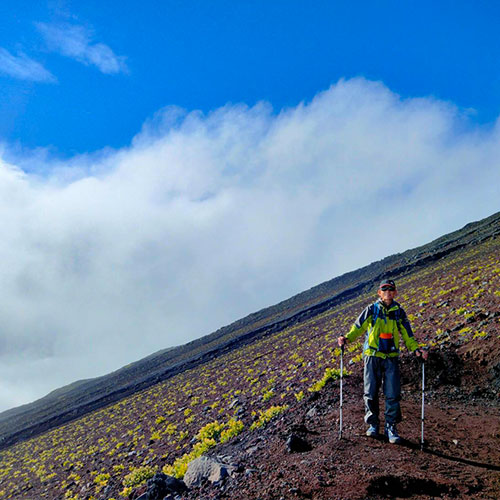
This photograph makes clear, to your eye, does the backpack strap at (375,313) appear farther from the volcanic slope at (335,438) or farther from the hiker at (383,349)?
the volcanic slope at (335,438)

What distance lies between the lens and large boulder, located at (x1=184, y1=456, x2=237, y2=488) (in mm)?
6539

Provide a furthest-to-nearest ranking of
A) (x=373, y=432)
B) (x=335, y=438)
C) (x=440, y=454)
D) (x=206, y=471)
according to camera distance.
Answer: (x=206, y=471), (x=335, y=438), (x=373, y=432), (x=440, y=454)

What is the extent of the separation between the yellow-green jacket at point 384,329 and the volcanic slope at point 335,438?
1488 mm

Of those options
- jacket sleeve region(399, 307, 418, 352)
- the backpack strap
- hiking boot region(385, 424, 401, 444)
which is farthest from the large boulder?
jacket sleeve region(399, 307, 418, 352)

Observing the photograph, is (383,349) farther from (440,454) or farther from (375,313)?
(440,454)

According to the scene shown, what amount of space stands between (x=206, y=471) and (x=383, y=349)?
12.7 feet

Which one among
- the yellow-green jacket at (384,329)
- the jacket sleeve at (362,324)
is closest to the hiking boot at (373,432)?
the yellow-green jacket at (384,329)

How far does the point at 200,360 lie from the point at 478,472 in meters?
44.0

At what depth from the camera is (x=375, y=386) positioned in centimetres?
660

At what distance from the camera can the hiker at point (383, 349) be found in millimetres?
6535

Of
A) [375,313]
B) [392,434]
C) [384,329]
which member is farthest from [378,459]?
[375,313]

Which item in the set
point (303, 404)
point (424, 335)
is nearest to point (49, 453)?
point (303, 404)

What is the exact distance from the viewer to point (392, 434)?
630 centimetres

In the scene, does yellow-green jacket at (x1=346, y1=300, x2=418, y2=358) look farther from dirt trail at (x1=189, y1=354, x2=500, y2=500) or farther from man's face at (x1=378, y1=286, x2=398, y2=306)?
dirt trail at (x1=189, y1=354, x2=500, y2=500)
